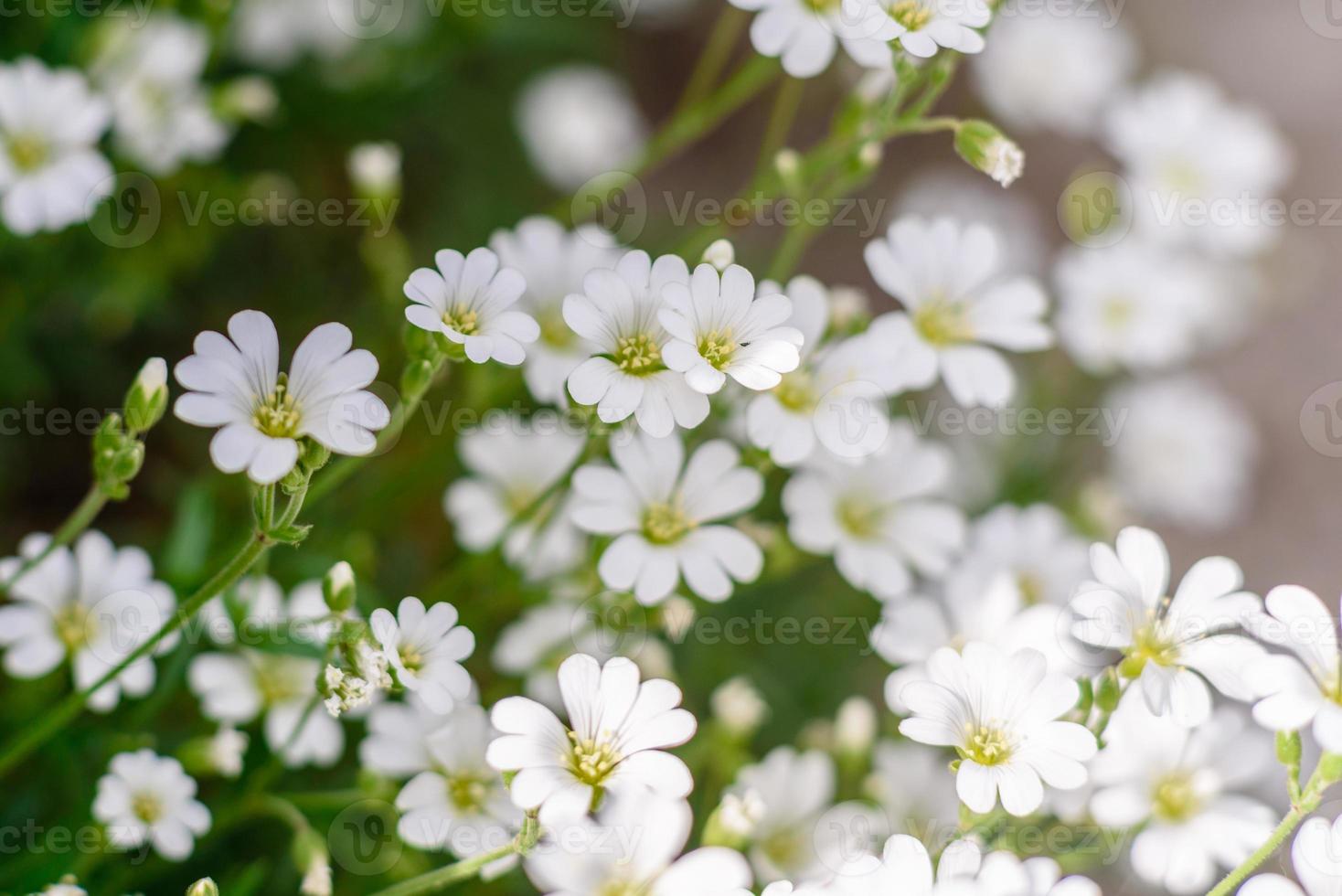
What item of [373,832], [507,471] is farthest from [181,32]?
[373,832]

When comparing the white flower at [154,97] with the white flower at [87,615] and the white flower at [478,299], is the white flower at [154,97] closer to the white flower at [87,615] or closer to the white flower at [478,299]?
the white flower at [87,615]

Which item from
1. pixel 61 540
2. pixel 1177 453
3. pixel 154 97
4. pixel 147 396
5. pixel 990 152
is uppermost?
pixel 990 152

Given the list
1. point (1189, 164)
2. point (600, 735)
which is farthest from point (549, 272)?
point (1189, 164)

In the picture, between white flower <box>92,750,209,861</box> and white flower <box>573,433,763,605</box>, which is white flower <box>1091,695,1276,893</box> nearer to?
white flower <box>573,433,763,605</box>

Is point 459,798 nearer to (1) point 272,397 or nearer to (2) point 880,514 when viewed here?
(1) point 272,397

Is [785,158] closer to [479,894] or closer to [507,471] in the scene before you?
[507,471]

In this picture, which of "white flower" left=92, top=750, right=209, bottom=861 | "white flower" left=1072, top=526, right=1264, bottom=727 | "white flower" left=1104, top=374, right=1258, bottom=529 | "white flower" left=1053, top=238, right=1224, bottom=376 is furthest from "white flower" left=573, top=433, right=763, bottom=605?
"white flower" left=1104, top=374, right=1258, bottom=529
